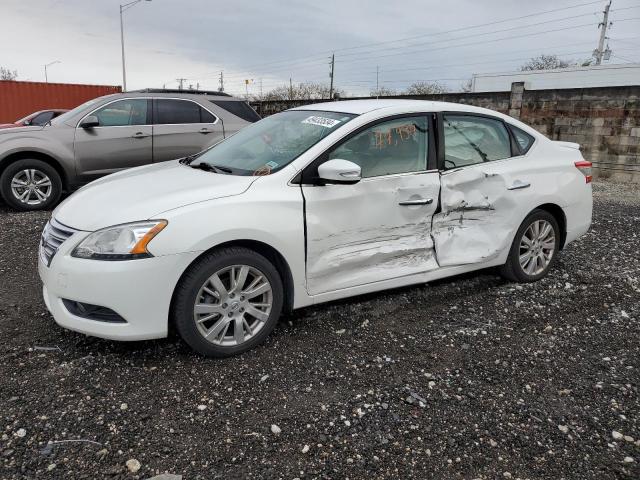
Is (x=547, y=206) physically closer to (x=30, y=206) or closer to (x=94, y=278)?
(x=94, y=278)

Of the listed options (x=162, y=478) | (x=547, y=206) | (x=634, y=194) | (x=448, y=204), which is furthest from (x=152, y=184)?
(x=634, y=194)

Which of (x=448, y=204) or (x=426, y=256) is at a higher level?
(x=448, y=204)

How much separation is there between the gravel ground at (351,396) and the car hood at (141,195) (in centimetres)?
87

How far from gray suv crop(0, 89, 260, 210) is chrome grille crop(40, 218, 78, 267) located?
4.64 meters

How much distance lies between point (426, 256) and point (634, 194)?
8.72m

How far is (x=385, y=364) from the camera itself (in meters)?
3.22

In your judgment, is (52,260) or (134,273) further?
(52,260)

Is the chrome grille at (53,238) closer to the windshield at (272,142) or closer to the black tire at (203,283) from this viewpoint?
the black tire at (203,283)

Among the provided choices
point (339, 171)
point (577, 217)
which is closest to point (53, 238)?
point (339, 171)

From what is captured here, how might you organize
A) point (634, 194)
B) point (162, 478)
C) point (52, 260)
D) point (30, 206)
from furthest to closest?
1. point (634, 194)
2. point (30, 206)
3. point (52, 260)
4. point (162, 478)

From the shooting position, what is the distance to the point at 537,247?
461 centimetres

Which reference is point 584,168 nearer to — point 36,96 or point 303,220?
point 303,220

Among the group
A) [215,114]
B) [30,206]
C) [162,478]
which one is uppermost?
[215,114]

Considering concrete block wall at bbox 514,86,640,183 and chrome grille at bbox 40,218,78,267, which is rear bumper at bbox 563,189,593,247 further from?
concrete block wall at bbox 514,86,640,183
